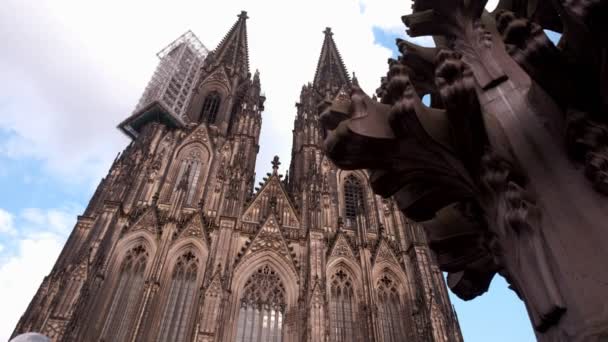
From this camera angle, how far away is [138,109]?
30719 millimetres

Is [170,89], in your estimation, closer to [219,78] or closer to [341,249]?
[219,78]

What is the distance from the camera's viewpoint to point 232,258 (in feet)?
53.1

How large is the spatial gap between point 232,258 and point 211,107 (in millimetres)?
12883

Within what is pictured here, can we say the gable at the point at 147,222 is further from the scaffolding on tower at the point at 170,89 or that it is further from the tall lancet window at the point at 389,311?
the tall lancet window at the point at 389,311

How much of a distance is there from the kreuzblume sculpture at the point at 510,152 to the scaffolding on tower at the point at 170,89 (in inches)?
896

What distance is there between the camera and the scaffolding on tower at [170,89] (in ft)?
94.1

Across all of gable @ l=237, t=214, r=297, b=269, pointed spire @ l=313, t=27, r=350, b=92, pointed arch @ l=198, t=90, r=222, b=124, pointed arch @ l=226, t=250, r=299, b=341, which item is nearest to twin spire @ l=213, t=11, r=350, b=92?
pointed spire @ l=313, t=27, r=350, b=92

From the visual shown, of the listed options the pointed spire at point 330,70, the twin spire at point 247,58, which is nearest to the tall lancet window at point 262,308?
the pointed spire at point 330,70

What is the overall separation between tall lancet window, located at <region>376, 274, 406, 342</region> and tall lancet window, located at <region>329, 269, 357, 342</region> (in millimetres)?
1097

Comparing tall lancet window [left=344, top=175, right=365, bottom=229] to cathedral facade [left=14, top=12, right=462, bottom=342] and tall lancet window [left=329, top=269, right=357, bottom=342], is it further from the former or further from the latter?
tall lancet window [left=329, top=269, right=357, bottom=342]

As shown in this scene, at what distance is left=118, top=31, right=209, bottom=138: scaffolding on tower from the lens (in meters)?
28.7

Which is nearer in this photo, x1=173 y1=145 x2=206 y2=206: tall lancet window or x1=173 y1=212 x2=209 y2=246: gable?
x1=173 y1=212 x2=209 y2=246: gable

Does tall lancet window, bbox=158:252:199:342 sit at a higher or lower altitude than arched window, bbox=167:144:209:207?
lower

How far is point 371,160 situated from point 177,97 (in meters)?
31.9
